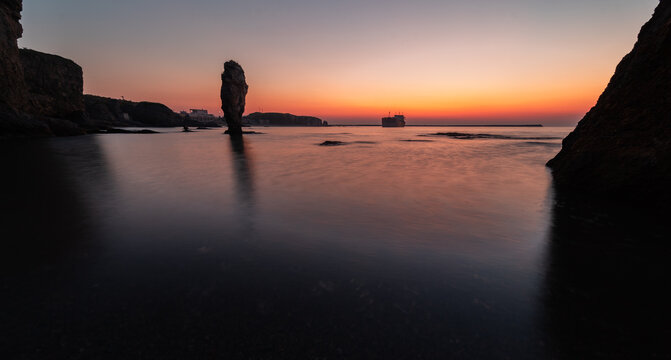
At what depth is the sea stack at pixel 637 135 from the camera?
7203 millimetres

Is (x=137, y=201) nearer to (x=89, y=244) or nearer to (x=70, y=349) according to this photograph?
(x=89, y=244)

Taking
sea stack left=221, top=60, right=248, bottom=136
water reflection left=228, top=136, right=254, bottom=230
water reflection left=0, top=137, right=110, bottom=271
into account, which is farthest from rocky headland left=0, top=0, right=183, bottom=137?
water reflection left=228, top=136, right=254, bottom=230

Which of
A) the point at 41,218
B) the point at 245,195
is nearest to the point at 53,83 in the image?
the point at 41,218

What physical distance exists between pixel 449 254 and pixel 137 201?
9330mm

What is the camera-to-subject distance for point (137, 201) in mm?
8688

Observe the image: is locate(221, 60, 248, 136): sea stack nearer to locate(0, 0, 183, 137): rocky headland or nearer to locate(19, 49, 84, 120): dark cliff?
locate(0, 0, 183, 137): rocky headland

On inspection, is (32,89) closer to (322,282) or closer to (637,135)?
(322,282)

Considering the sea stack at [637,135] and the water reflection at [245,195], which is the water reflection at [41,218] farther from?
the sea stack at [637,135]

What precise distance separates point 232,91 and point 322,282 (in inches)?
2465

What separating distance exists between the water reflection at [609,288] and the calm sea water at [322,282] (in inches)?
0.8

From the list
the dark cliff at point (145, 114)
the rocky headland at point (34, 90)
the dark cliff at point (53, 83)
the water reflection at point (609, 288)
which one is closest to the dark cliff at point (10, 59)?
the rocky headland at point (34, 90)

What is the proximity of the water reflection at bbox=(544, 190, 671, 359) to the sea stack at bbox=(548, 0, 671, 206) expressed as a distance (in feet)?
4.57

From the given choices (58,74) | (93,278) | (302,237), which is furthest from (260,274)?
(58,74)

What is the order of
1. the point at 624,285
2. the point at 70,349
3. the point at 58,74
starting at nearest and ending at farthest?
the point at 70,349 < the point at 624,285 < the point at 58,74
